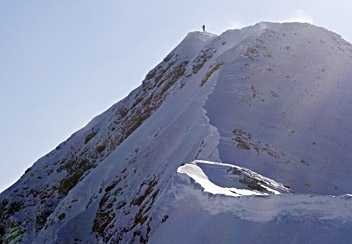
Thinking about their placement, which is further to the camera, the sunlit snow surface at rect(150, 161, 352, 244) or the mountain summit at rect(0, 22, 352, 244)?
the mountain summit at rect(0, 22, 352, 244)

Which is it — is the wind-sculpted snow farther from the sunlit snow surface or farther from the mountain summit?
the sunlit snow surface

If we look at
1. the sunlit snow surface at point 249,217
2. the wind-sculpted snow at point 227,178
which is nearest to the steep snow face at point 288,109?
the wind-sculpted snow at point 227,178

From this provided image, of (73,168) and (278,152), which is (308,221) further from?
(73,168)

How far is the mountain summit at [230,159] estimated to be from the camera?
37.0 feet

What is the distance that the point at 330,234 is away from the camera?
9727 millimetres

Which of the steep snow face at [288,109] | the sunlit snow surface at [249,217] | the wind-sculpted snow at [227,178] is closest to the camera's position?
the sunlit snow surface at [249,217]

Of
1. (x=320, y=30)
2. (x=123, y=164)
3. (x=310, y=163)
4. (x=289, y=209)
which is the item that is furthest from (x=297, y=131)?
(x=320, y=30)

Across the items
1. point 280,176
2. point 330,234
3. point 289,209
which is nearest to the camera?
point 330,234

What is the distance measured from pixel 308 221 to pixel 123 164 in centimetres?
2056

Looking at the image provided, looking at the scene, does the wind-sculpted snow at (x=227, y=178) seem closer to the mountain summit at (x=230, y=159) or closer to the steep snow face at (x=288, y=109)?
the mountain summit at (x=230, y=159)

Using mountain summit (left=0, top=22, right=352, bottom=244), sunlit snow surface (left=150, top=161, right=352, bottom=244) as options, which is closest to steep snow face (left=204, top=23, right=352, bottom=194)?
mountain summit (left=0, top=22, right=352, bottom=244)

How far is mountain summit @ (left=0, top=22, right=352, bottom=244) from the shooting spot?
37.0ft

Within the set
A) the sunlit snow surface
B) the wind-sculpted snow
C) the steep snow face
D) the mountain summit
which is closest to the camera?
the sunlit snow surface

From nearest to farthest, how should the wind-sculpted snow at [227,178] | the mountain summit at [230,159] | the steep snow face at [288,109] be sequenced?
the mountain summit at [230,159], the wind-sculpted snow at [227,178], the steep snow face at [288,109]
